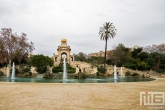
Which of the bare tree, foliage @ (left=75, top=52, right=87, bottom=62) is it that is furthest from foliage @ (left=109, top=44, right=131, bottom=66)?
the bare tree

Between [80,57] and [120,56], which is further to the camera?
[80,57]

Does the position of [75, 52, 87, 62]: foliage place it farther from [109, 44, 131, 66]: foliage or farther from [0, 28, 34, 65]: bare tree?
[0, 28, 34, 65]: bare tree

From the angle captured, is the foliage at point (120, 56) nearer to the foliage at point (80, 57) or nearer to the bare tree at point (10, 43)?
the foliage at point (80, 57)

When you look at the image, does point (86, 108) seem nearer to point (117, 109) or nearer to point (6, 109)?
point (117, 109)

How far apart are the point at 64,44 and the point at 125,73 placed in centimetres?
2468

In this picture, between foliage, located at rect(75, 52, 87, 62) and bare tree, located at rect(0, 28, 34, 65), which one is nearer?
bare tree, located at rect(0, 28, 34, 65)

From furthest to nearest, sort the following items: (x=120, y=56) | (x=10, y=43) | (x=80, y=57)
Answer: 1. (x=80, y=57)
2. (x=120, y=56)
3. (x=10, y=43)

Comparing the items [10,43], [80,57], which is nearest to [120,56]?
[80,57]

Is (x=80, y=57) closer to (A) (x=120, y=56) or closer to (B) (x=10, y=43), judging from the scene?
(A) (x=120, y=56)

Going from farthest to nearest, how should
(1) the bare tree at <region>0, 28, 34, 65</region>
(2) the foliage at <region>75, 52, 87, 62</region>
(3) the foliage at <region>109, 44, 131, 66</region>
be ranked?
(2) the foliage at <region>75, 52, 87, 62</region>, (3) the foliage at <region>109, 44, 131, 66</region>, (1) the bare tree at <region>0, 28, 34, 65</region>

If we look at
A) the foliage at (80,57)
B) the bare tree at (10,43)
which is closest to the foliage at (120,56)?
the foliage at (80,57)

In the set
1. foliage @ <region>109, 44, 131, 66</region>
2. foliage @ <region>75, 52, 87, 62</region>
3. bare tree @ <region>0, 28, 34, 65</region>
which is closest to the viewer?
bare tree @ <region>0, 28, 34, 65</region>

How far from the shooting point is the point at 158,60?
162ft

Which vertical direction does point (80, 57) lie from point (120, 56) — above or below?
above
